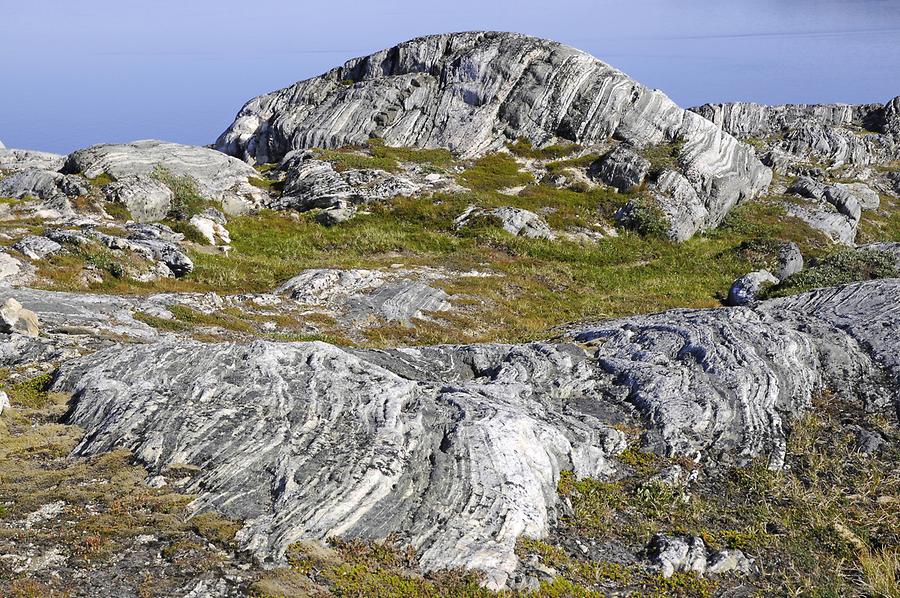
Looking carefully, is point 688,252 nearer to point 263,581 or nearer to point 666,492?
point 666,492

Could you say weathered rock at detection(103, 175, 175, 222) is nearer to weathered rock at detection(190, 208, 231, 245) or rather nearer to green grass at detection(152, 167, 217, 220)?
green grass at detection(152, 167, 217, 220)

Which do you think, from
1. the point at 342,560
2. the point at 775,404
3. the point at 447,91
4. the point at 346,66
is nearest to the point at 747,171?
the point at 447,91

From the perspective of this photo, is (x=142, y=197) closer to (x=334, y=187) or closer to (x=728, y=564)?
(x=334, y=187)

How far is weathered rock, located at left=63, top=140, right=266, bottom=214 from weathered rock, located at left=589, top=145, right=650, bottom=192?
Result: 3277cm

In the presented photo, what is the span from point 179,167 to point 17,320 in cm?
4069

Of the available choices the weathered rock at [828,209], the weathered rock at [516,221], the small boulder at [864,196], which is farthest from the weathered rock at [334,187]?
the small boulder at [864,196]

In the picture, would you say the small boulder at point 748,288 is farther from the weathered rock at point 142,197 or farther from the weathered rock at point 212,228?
the weathered rock at point 142,197

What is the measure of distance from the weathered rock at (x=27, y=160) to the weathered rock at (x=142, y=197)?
45.3ft

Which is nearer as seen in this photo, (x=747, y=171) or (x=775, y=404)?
(x=775, y=404)

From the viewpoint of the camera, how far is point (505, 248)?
47.8 m

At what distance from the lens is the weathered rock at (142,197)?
48406 millimetres

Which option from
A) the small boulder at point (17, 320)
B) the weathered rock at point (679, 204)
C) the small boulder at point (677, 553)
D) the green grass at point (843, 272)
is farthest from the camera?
the weathered rock at point (679, 204)

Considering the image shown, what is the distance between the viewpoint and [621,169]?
61156 millimetres

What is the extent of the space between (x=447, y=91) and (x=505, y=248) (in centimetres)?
3117
